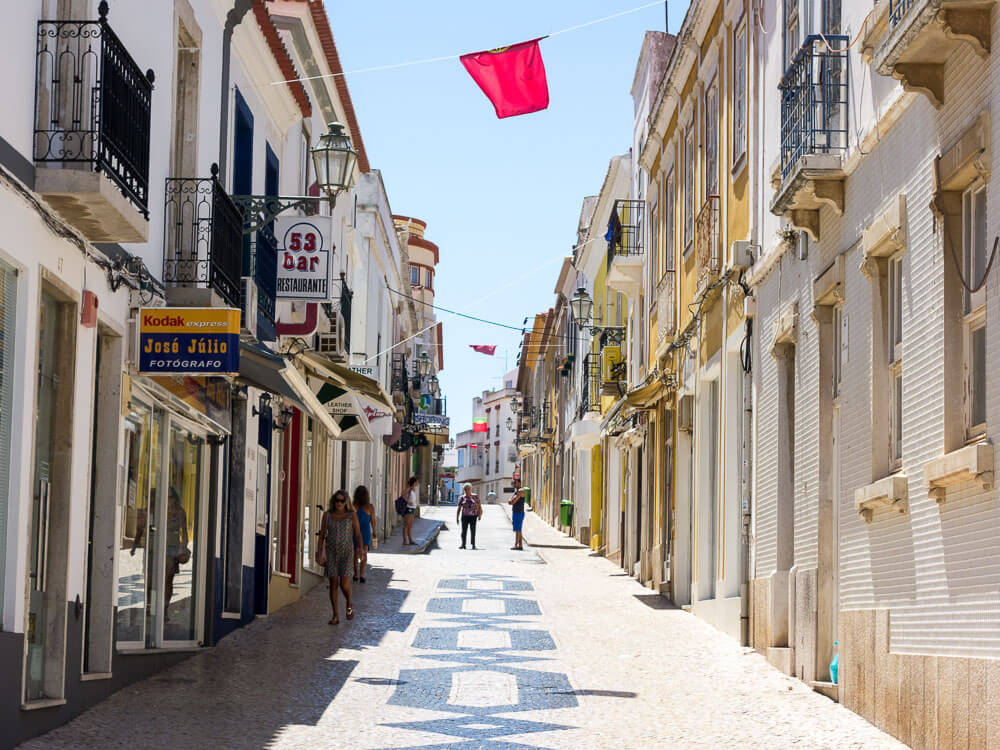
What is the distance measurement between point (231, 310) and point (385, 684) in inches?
130

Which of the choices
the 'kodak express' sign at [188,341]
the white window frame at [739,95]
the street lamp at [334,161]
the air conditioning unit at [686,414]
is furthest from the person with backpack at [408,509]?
the 'kodak express' sign at [188,341]

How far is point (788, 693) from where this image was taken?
11.8m

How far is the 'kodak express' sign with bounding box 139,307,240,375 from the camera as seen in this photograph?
11484 millimetres

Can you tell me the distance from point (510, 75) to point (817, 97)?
4.42 metres

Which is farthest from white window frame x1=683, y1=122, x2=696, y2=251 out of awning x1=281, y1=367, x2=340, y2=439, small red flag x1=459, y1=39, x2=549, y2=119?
awning x1=281, y1=367, x2=340, y2=439

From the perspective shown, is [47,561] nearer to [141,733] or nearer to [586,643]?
[141,733]

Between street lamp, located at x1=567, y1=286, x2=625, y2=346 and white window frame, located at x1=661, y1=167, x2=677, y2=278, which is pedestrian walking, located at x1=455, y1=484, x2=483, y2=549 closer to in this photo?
street lamp, located at x1=567, y1=286, x2=625, y2=346

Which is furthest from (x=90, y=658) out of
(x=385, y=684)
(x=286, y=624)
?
(x=286, y=624)

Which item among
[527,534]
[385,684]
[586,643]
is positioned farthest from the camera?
[527,534]

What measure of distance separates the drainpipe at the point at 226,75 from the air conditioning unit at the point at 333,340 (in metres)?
5.23

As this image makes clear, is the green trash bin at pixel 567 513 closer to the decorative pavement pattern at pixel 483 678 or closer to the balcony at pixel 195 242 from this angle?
the decorative pavement pattern at pixel 483 678

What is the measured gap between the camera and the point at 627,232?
1099 inches

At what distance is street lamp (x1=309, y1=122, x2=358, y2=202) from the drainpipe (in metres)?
0.93

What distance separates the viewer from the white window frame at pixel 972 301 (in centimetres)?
836
